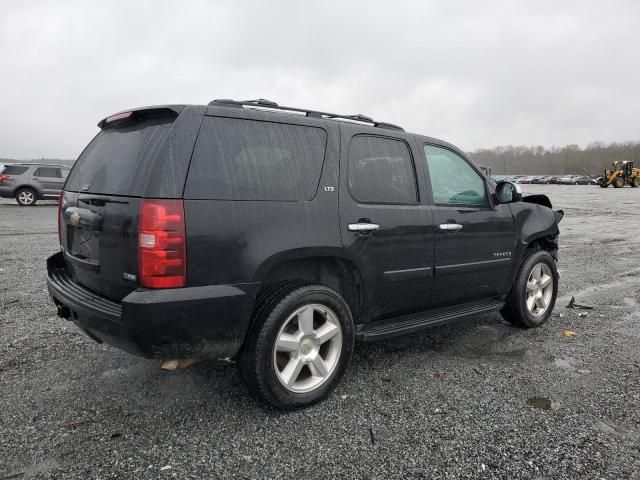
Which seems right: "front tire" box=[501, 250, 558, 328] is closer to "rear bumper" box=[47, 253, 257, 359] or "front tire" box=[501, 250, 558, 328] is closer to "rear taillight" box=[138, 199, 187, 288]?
"rear bumper" box=[47, 253, 257, 359]

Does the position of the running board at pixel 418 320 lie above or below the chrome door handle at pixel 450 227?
below

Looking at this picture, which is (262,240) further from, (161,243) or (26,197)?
(26,197)

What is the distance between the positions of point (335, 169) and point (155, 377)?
1914 mm

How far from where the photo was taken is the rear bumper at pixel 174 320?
243 centimetres

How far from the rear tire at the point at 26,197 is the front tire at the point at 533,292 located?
19402mm

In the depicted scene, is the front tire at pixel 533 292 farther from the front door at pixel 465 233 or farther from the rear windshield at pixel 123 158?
the rear windshield at pixel 123 158

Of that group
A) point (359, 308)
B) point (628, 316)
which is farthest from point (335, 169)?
point (628, 316)

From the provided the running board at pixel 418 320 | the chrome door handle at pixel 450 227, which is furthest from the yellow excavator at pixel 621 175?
the chrome door handle at pixel 450 227

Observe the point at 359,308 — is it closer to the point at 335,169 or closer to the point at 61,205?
the point at 335,169

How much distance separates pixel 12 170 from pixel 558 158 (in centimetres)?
12131

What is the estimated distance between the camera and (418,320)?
11.7ft

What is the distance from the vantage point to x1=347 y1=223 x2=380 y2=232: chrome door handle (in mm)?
3102

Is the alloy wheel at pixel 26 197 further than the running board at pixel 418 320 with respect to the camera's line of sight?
Yes

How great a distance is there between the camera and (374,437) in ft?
8.63
